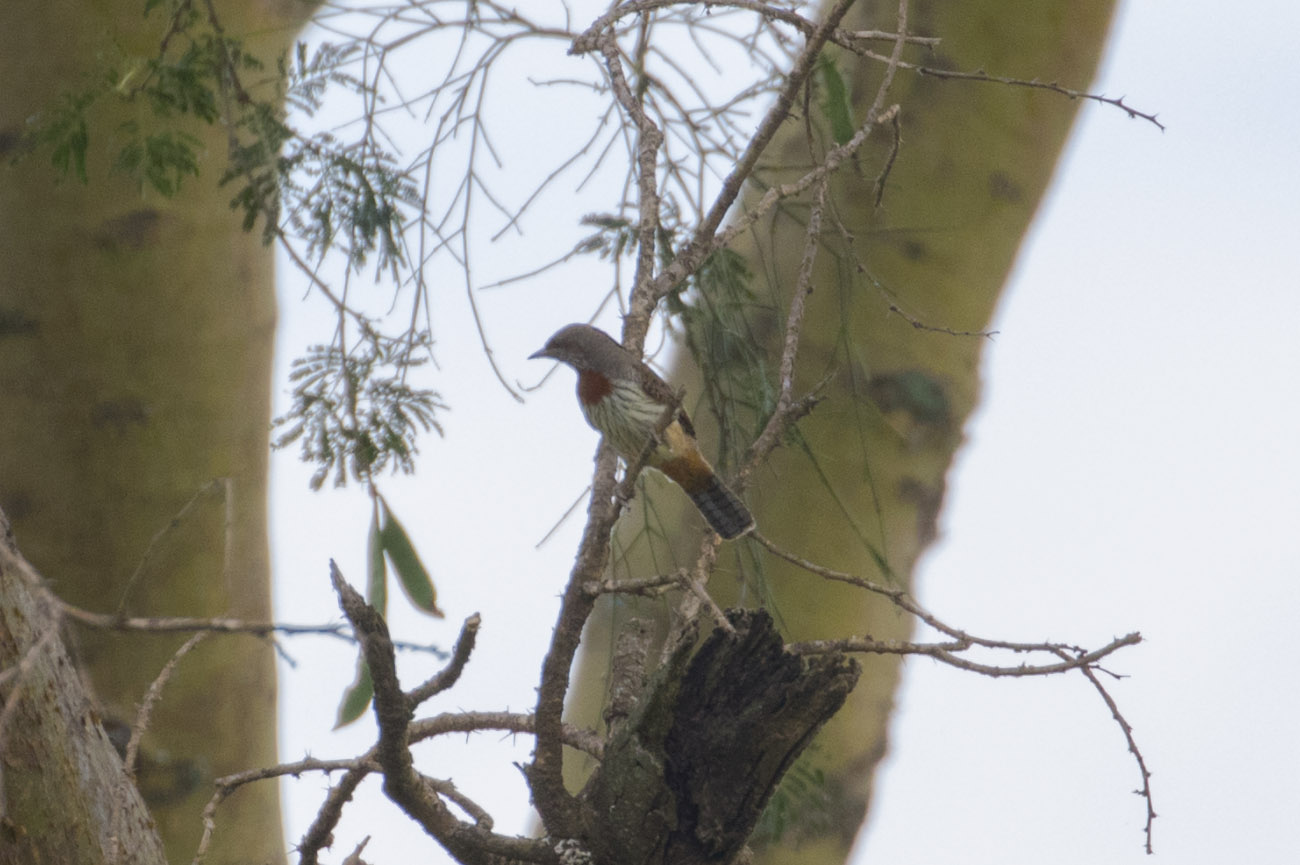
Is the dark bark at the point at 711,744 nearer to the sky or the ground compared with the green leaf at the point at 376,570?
nearer to the ground

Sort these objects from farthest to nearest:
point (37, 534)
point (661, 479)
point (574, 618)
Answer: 1. point (661, 479)
2. point (37, 534)
3. point (574, 618)

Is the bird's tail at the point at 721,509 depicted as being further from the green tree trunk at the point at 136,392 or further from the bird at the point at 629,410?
the green tree trunk at the point at 136,392

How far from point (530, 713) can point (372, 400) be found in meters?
0.71

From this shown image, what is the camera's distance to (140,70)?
6.63 feet

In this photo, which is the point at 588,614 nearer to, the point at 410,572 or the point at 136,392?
the point at 410,572

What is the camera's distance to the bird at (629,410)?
2.18m

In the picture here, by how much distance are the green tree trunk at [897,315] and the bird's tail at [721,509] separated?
50 centimetres

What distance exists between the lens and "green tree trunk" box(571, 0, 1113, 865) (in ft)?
9.03

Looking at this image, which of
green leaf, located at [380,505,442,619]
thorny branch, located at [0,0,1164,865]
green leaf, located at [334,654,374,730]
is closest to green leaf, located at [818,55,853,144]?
thorny branch, located at [0,0,1164,865]

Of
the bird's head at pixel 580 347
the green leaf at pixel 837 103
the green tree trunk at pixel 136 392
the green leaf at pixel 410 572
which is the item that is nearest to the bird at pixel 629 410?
the bird's head at pixel 580 347

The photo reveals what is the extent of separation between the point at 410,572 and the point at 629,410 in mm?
565

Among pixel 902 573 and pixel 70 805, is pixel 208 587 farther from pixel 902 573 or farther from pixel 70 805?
pixel 902 573

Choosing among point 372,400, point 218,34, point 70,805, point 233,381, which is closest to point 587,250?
point 372,400

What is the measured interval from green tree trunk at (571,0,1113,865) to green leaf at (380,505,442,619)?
830 millimetres
